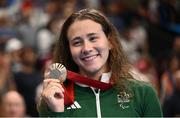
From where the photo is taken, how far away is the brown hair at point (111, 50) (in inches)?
115

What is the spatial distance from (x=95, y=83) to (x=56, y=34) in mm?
4584

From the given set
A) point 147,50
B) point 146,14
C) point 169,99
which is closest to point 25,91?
point 169,99

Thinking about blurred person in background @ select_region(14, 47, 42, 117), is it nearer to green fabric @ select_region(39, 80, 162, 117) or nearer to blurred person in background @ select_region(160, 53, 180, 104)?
blurred person in background @ select_region(160, 53, 180, 104)

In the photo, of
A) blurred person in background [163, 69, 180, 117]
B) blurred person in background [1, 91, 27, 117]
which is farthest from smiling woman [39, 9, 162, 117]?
blurred person in background [163, 69, 180, 117]

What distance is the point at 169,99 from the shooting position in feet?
21.1

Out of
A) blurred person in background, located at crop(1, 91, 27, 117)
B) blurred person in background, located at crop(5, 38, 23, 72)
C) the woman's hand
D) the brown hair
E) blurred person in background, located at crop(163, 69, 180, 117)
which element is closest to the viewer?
the woman's hand

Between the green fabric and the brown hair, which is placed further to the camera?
the brown hair

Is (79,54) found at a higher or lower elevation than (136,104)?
higher

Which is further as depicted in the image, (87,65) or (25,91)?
(25,91)

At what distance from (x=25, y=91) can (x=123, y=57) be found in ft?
13.3

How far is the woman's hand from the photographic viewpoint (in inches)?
105

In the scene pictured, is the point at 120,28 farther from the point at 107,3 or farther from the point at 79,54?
the point at 79,54

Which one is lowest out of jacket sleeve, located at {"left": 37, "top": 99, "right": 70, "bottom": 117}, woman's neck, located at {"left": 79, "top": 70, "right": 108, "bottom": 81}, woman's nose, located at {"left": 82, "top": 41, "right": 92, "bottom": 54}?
jacket sleeve, located at {"left": 37, "top": 99, "right": 70, "bottom": 117}

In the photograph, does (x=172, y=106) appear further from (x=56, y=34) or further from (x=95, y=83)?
(x=95, y=83)
